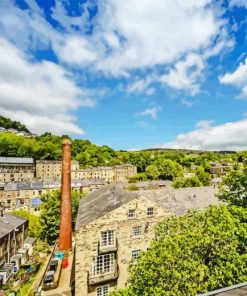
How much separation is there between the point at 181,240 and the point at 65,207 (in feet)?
87.5

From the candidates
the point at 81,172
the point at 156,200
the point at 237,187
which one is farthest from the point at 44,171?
the point at 237,187

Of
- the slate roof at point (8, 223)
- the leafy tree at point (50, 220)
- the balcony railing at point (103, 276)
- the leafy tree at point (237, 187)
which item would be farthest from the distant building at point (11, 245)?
the leafy tree at point (237, 187)

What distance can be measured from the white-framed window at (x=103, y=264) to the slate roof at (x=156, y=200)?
13.5 ft

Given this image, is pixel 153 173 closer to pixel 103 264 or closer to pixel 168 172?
pixel 168 172

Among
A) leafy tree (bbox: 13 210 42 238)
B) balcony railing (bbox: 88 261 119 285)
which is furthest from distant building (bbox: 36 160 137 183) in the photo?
balcony railing (bbox: 88 261 119 285)

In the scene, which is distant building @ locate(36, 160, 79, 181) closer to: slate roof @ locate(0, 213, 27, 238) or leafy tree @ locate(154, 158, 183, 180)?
leafy tree @ locate(154, 158, 183, 180)

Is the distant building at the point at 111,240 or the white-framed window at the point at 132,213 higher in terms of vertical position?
the white-framed window at the point at 132,213

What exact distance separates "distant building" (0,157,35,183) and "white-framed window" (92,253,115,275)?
107 m

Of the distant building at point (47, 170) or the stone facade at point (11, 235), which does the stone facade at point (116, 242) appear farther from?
the distant building at point (47, 170)

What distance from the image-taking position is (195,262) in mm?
14211

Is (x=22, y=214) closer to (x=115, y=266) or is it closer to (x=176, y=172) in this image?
(x=115, y=266)

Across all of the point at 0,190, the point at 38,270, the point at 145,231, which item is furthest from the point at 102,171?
the point at 145,231

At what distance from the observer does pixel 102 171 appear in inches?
5591

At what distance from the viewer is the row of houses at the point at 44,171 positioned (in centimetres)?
12600
